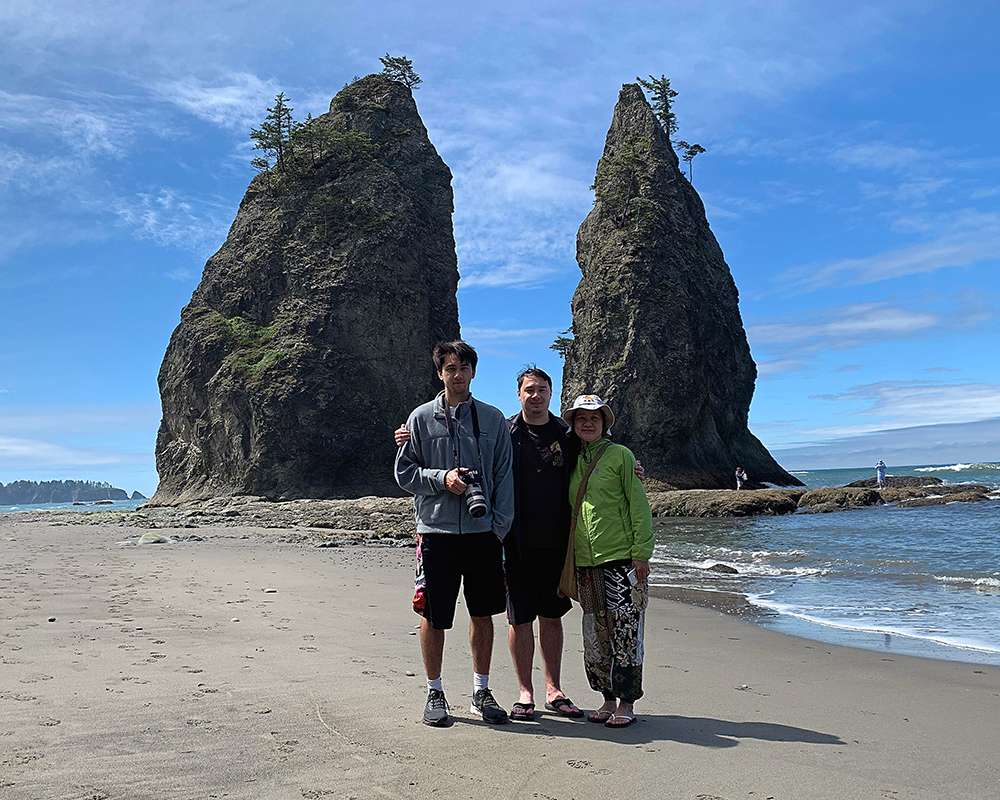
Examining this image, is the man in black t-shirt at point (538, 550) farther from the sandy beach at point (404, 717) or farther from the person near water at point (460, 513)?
the sandy beach at point (404, 717)

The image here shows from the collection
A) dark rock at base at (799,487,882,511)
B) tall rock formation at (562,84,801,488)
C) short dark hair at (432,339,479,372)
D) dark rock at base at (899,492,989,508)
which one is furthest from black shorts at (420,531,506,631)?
tall rock formation at (562,84,801,488)

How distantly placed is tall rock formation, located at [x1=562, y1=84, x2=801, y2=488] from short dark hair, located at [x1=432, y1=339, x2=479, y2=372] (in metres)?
43.0

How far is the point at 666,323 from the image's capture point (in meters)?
49.9

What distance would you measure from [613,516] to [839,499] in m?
33.0

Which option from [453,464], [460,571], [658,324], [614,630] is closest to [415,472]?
[453,464]

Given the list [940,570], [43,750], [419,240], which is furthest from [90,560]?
[419,240]

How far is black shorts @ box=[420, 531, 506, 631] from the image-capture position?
395 cm

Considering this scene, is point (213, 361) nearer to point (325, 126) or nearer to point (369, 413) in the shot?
point (369, 413)

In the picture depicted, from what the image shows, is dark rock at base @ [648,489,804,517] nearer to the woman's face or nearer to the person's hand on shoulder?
the woman's face

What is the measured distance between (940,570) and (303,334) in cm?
3709

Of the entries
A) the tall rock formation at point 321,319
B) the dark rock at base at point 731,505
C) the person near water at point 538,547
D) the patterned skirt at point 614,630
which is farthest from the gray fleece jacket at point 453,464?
the tall rock formation at point 321,319

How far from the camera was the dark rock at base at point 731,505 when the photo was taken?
32.1 metres

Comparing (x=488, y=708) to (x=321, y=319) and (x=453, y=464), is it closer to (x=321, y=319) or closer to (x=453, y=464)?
(x=453, y=464)

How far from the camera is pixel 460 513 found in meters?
3.94
